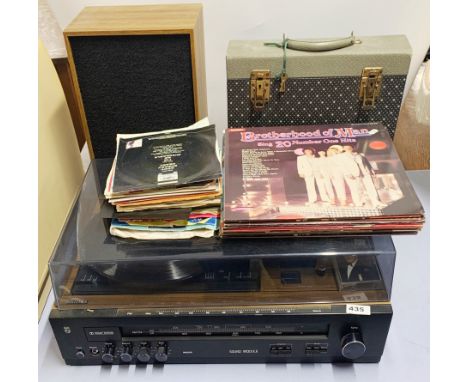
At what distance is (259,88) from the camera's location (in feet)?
3.02

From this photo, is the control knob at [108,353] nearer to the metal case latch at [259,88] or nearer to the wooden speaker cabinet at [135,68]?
the wooden speaker cabinet at [135,68]

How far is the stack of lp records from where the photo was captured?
0.71 metres

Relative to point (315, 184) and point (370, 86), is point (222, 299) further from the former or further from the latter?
point (370, 86)

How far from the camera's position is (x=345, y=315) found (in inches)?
28.6

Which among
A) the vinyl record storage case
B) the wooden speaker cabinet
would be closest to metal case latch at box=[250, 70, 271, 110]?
the vinyl record storage case

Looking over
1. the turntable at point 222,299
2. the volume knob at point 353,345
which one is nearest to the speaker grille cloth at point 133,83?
the turntable at point 222,299

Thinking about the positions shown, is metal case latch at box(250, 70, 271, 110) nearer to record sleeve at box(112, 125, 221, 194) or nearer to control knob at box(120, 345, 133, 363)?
record sleeve at box(112, 125, 221, 194)

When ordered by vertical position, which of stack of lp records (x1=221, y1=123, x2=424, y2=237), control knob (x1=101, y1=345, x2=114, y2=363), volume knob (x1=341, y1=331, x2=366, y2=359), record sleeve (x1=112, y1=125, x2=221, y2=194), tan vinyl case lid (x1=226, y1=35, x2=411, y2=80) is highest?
tan vinyl case lid (x1=226, y1=35, x2=411, y2=80)

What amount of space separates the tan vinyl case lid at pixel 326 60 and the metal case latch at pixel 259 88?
1 centimetres

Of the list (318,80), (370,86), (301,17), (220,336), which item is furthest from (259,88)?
(220,336)

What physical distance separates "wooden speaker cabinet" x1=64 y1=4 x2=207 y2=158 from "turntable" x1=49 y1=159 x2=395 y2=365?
0.90 ft

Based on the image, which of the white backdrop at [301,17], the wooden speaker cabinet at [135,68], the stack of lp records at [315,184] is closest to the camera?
the stack of lp records at [315,184]

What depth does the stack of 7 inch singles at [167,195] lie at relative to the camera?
74 centimetres

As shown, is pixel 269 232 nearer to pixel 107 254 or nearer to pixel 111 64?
pixel 107 254
